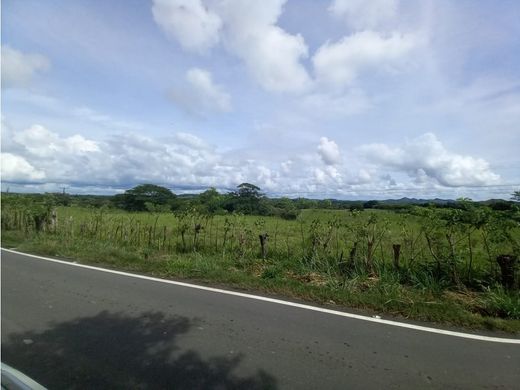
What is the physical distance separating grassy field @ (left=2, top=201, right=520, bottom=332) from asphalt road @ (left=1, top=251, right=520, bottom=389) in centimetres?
85

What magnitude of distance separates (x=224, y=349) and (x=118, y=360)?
3.67 ft

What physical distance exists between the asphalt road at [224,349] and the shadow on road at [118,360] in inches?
0.4

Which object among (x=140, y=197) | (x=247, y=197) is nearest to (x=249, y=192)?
(x=247, y=197)

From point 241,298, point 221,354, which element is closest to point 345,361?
point 221,354

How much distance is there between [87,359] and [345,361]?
8.98ft

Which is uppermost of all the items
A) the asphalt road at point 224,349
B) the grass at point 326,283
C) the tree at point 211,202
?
the tree at point 211,202

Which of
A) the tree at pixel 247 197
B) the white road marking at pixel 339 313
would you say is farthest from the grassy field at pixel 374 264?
the tree at pixel 247 197

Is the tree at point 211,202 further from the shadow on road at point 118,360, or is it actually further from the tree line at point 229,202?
the shadow on road at point 118,360

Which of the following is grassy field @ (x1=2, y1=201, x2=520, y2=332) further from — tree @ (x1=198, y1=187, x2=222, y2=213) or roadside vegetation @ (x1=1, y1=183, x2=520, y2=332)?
tree @ (x1=198, y1=187, x2=222, y2=213)

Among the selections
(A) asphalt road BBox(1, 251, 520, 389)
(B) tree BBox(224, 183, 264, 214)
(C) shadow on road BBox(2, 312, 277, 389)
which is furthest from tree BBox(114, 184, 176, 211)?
(C) shadow on road BBox(2, 312, 277, 389)

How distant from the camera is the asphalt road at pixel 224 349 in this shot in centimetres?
326

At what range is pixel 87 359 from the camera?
3576mm

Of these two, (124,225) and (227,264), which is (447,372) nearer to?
(227,264)

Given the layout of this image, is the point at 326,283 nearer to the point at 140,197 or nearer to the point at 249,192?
the point at 249,192
